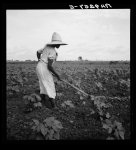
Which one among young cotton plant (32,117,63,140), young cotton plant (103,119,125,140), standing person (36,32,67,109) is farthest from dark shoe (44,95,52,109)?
young cotton plant (103,119,125,140)

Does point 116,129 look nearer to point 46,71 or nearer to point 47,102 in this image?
point 47,102

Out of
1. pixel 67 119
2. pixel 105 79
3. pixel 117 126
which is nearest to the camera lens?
pixel 117 126

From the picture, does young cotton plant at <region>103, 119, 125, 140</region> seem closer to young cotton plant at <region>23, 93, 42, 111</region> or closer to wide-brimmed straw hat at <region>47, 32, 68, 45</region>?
young cotton plant at <region>23, 93, 42, 111</region>

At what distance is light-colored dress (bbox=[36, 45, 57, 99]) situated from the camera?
19.7ft

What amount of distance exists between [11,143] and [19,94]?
221 cm

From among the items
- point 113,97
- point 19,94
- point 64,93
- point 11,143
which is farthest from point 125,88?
point 11,143

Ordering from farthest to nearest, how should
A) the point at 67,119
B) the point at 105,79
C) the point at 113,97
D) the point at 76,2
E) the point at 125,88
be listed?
1. the point at 105,79
2. the point at 125,88
3. the point at 113,97
4. the point at 67,119
5. the point at 76,2

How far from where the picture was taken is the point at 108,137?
537 centimetres

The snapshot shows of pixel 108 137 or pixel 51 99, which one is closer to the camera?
pixel 108 137

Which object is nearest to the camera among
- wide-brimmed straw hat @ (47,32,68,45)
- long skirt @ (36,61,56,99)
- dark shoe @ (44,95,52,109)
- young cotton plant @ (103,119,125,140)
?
young cotton plant @ (103,119,125,140)

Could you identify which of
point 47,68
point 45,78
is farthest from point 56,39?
point 45,78
